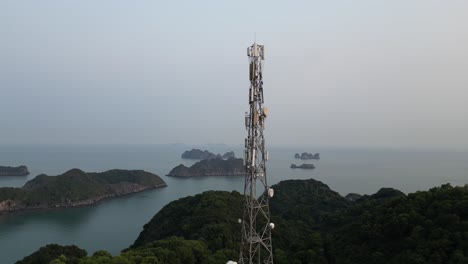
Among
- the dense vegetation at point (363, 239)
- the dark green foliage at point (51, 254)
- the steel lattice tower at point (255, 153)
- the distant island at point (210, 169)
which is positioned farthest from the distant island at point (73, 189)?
the steel lattice tower at point (255, 153)

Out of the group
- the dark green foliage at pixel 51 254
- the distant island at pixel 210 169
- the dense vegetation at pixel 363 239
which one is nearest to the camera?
the dense vegetation at pixel 363 239

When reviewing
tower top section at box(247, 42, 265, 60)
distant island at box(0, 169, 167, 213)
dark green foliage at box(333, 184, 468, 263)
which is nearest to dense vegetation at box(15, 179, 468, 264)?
dark green foliage at box(333, 184, 468, 263)

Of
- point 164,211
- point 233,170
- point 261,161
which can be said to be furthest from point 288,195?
point 233,170

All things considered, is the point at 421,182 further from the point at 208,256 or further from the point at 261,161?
the point at 261,161

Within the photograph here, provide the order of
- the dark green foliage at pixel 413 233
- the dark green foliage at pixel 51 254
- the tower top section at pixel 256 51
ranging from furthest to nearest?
1. the dark green foliage at pixel 51 254
2. the dark green foliage at pixel 413 233
3. the tower top section at pixel 256 51

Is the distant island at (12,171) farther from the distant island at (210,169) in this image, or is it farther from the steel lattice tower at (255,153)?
the steel lattice tower at (255,153)

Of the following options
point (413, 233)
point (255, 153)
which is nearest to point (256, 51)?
point (255, 153)

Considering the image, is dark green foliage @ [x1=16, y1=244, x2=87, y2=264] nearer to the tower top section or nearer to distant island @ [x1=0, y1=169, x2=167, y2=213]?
the tower top section
